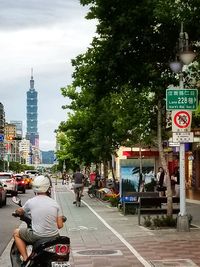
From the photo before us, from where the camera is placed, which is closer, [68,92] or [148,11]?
[148,11]

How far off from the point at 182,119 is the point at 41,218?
9542 mm

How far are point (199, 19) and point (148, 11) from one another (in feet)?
4.62

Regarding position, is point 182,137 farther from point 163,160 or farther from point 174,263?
point 174,263

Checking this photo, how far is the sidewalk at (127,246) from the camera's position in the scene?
1086 centimetres

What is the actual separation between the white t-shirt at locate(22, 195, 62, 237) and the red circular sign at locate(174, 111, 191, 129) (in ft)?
30.2

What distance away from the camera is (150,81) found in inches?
686

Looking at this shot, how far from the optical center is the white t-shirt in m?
7.22

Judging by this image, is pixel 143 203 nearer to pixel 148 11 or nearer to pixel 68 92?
pixel 148 11

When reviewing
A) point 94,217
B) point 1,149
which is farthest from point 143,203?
point 1,149

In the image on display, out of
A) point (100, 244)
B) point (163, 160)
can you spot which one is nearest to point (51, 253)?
point (100, 244)

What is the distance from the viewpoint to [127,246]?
1301 cm

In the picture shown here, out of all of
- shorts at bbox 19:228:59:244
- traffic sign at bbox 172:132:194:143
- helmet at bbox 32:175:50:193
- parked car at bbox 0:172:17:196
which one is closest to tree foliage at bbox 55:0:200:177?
traffic sign at bbox 172:132:194:143

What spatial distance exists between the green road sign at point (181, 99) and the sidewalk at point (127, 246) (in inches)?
127

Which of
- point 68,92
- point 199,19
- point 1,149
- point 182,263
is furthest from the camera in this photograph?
point 1,149
